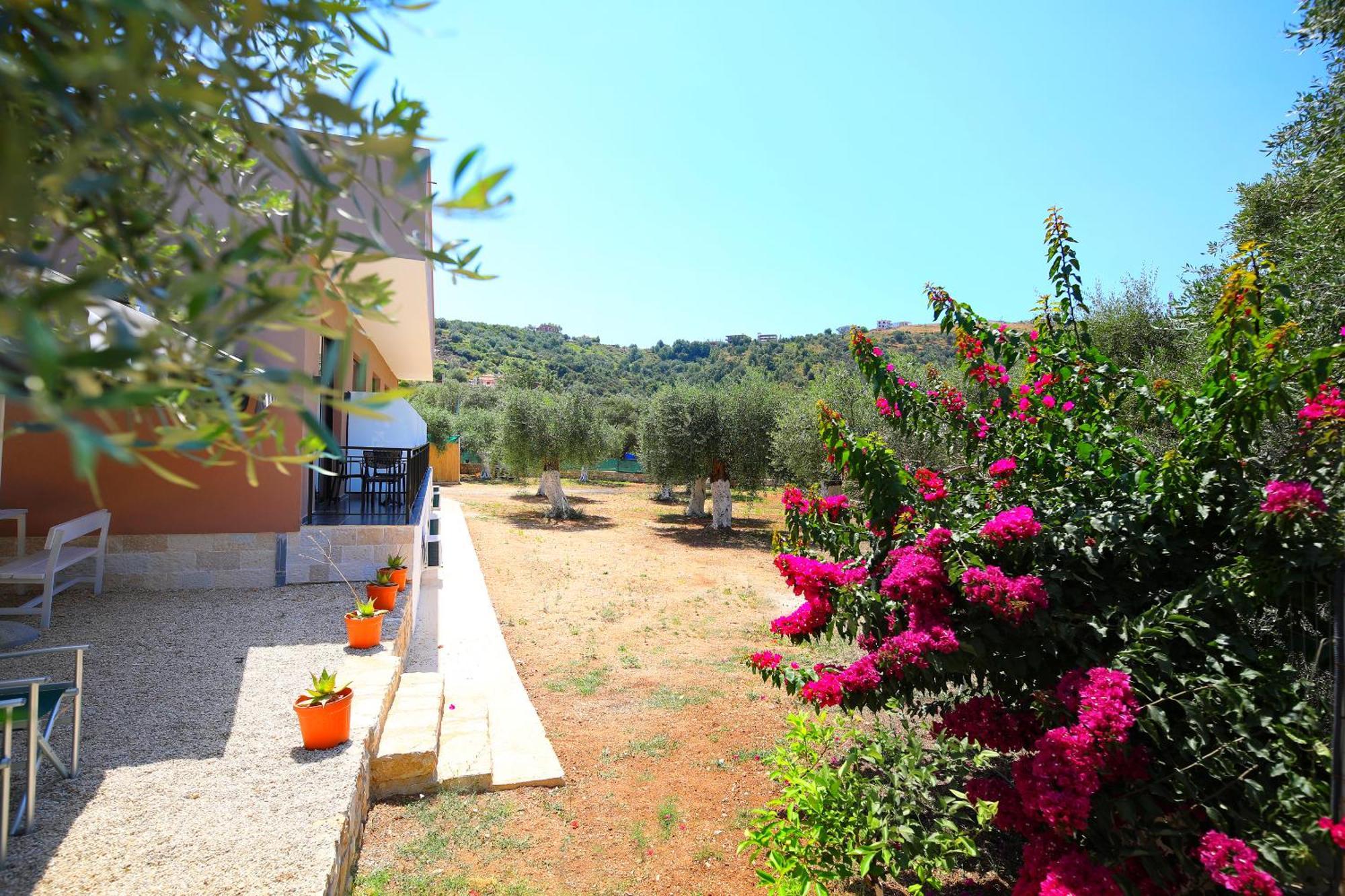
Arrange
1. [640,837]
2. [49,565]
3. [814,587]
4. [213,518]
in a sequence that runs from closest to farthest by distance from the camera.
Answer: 1. [814,587]
2. [640,837]
3. [49,565]
4. [213,518]

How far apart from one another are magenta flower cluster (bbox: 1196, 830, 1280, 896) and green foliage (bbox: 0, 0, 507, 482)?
2.99 metres

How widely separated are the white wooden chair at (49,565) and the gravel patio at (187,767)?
0.78 ft

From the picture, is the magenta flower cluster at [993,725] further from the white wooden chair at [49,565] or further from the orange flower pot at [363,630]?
the white wooden chair at [49,565]

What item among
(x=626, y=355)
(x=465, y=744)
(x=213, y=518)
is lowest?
(x=465, y=744)

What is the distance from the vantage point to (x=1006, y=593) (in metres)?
2.79

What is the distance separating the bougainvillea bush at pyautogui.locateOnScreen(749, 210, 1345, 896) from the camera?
94.9 inches

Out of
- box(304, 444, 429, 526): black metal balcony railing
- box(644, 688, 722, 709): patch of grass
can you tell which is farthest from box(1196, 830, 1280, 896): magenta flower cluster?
box(304, 444, 429, 526): black metal balcony railing

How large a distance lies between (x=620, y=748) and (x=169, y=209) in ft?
17.5

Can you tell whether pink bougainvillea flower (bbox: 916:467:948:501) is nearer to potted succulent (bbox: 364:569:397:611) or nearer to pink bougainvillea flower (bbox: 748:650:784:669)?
pink bougainvillea flower (bbox: 748:650:784:669)

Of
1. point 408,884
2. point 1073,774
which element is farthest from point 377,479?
point 1073,774

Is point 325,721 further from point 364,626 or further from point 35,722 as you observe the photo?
point 364,626

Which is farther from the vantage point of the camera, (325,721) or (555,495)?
(555,495)

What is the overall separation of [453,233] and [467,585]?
33.6 feet

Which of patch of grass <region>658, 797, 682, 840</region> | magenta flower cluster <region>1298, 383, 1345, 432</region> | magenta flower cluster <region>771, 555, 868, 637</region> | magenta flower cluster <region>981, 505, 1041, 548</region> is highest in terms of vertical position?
magenta flower cluster <region>1298, 383, 1345, 432</region>
